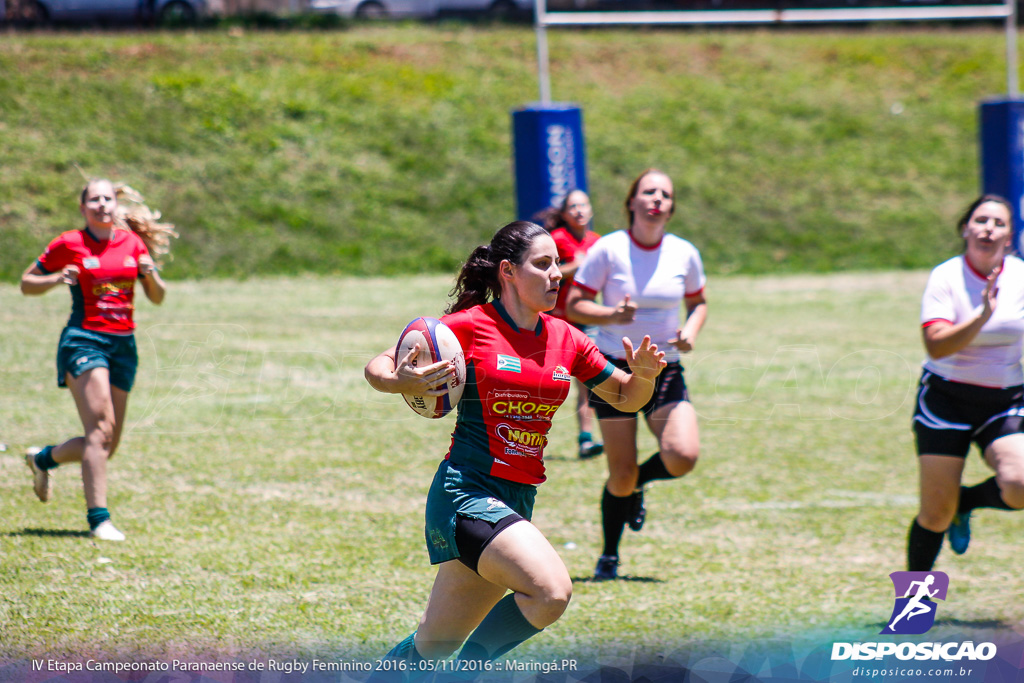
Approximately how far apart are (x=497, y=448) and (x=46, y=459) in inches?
149

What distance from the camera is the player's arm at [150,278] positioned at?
6242 mm

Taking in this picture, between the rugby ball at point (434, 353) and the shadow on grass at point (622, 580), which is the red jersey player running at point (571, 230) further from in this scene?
the rugby ball at point (434, 353)

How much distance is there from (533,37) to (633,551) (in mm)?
25755

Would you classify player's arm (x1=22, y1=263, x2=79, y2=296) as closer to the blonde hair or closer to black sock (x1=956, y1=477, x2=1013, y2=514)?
the blonde hair

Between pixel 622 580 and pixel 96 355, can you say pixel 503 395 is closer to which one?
pixel 622 580

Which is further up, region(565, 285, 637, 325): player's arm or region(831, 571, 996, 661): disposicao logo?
region(565, 285, 637, 325): player's arm

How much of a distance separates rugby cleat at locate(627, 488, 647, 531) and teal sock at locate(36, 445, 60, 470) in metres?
3.43

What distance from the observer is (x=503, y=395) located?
3.67m

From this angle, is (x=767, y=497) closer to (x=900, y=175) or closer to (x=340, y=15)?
(x=900, y=175)

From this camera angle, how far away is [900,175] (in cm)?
2728

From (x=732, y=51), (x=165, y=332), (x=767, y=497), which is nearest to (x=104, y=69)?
(x=165, y=332)

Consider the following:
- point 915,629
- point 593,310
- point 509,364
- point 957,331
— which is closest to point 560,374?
point 509,364

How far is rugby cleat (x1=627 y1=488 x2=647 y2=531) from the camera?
232 inches

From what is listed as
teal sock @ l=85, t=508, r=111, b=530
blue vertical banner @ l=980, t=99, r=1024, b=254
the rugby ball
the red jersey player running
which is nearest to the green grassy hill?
blue vertical banner @ l=980, t=99, r=1024, b=254
